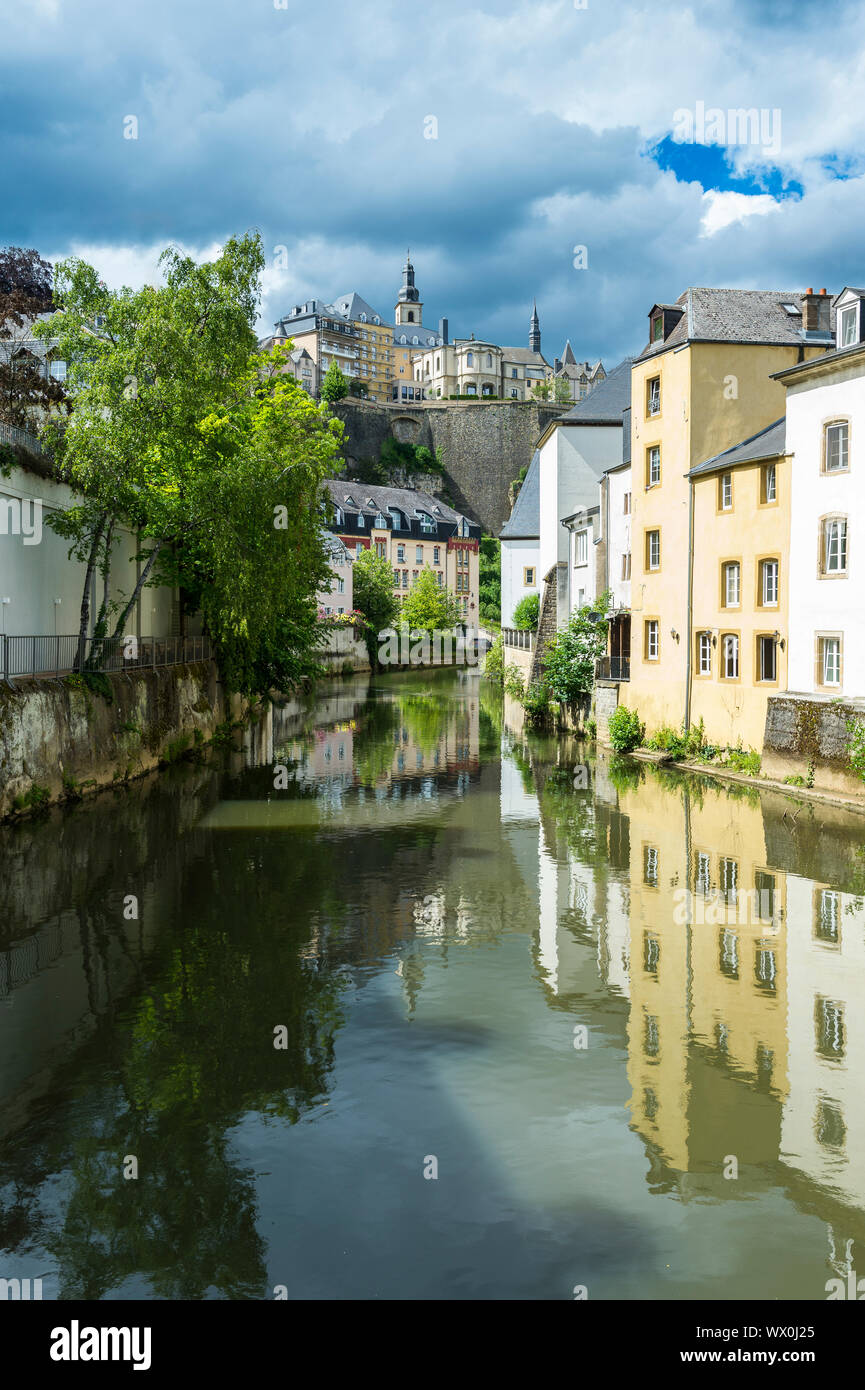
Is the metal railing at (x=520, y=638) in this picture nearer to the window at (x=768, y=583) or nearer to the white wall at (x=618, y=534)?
the white wall at (x=618, y=534)

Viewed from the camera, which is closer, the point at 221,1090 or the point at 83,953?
the point at 221,1090

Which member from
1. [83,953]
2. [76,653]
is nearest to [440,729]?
[76,653]

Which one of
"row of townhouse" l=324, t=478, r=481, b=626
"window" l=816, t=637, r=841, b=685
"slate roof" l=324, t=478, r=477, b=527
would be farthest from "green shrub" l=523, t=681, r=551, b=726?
"slate roof" l=324, t=478, r=477, b=527

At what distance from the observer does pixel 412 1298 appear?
6.43 meters

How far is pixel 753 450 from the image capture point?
89.2ft

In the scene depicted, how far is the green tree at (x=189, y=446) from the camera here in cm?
2145

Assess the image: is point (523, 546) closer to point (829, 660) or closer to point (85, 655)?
point (829, 660)

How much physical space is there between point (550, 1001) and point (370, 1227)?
4578 millimetres

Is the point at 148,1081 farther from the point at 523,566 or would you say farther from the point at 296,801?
the point at 523,566

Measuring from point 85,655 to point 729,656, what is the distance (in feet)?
50.7

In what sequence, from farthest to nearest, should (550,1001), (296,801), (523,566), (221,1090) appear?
(523,566)
(296,801)
(550,1001)
(221,1090)

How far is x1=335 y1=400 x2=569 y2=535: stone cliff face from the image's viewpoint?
399 ft

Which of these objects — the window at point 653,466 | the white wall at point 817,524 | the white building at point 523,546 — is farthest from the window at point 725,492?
the white building at point 523,546

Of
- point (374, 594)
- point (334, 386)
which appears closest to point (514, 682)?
point (374, 594)
